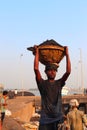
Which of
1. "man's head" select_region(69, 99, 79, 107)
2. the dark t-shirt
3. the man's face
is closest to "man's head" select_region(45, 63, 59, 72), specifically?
the man's face

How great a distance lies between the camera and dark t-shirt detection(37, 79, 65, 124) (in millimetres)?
4477

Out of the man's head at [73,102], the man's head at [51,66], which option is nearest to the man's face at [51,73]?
the man's head at [51,66]

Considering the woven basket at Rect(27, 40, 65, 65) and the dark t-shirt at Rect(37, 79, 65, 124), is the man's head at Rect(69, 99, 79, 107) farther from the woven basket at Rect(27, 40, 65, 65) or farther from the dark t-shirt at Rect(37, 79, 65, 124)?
the dark t-shirt at Rect(37, 79, 65, 124)

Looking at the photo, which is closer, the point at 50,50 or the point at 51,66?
the point at 51,66

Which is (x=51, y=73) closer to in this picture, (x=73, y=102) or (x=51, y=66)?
(x=51, y=66)

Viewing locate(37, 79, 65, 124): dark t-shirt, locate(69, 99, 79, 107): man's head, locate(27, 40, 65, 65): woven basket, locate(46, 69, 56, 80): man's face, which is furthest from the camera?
locate(69, 99, 79, 107): man's head

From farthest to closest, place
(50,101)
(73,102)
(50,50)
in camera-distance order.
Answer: (73,102), (50,50), (50,101)

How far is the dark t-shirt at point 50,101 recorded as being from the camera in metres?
4.48

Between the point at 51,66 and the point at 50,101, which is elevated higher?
the point at 51,66

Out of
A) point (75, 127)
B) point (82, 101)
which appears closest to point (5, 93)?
point (75, 127)

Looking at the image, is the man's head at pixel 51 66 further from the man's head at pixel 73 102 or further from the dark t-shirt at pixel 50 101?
the man's head at pixel 73 102

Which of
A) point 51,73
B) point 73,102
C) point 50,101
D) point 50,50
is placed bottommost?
point 73,102

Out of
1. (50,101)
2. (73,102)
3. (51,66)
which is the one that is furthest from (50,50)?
(73,102)

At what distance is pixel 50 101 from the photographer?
4.54 m
